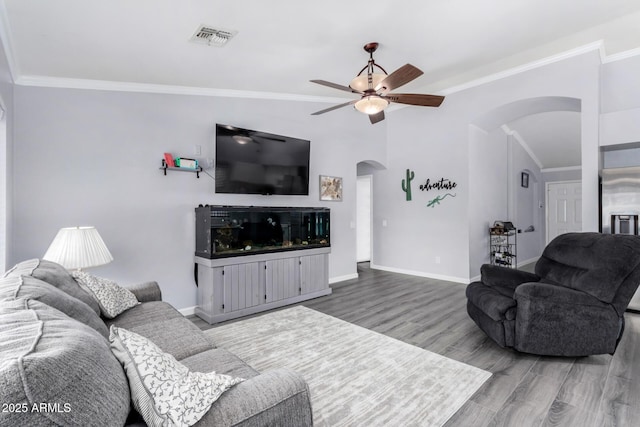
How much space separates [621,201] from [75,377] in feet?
17.0

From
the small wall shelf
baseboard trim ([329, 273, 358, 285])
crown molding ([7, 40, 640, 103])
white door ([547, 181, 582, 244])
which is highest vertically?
crown molding ([7, 40, 640, 103])

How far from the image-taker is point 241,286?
3.67 m

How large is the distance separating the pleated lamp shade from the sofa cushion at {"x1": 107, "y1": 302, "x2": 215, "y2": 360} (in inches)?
23.7

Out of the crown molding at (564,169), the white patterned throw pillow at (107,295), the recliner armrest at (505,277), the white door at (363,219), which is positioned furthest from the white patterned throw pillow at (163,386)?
the crown molding at (564,169)

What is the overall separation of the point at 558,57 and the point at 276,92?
384 cm

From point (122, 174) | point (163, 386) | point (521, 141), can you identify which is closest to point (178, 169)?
point (122, 174)

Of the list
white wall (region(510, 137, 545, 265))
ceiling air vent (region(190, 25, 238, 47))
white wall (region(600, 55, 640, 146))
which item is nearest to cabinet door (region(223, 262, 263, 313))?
ceiling air vent (region(190, 25, 238, 47))

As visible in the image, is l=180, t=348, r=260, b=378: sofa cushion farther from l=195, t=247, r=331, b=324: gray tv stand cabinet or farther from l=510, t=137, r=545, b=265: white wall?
l=510, t=137, r=545, b=265: white wall

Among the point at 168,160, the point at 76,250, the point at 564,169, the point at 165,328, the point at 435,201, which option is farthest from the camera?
the point at 564,169

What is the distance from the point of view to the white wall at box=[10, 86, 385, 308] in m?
2.99

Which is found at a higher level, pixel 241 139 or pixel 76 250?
pixel 241 139

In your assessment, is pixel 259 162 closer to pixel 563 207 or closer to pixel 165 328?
pixel 165 328

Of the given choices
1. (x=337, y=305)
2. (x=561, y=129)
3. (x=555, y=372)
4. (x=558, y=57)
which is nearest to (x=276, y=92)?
(x=337, y=305)

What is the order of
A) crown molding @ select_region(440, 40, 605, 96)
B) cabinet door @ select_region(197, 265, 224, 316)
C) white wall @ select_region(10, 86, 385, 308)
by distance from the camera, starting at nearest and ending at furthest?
white wall @ select_region(10, 86, 385, 308)
cabinet door @ select_region(197, 265, 224, 316)
crown molding @ select_region(440, 40, 605, 96)
